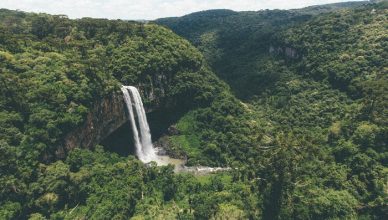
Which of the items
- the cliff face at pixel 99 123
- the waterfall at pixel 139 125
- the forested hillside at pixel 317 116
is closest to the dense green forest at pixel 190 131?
the forested hillside at pixel 317 116

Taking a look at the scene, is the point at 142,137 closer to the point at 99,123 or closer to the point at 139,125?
Answer: the point at 139,125

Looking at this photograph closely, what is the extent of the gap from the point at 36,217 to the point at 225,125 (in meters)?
42.5

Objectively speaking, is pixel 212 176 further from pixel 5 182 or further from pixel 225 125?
pixel 5 182

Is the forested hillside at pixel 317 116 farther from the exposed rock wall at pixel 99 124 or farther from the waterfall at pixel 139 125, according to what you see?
the exposed rock wall at pixel 99 124

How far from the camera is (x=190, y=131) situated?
7712 cm

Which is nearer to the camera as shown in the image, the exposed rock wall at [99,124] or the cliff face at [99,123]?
the cliff face at [99,123]

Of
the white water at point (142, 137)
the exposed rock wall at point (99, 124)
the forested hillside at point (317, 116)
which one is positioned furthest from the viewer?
the white water at point (142, 137)

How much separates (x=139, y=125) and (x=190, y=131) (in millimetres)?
11068

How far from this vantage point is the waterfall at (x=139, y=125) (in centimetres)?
6994

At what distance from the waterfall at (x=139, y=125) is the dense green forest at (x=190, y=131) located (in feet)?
11.8

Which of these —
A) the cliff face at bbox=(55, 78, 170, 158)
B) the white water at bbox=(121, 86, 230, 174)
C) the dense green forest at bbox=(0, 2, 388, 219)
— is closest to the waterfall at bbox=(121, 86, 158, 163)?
the white water at bbox=(121, 86, 230, 174)

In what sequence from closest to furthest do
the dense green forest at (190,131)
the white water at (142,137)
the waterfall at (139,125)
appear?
the dense green forest at (190,131) → the white water at (142,137) → the waterfall at (139,125)

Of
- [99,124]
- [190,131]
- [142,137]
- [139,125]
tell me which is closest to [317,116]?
[190,131]

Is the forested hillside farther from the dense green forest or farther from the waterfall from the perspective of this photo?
the waterfall
